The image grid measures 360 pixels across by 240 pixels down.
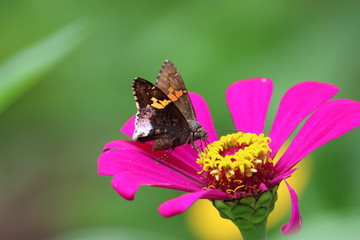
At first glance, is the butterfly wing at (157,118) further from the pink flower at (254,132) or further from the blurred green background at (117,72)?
the blurred green background at (117,72)

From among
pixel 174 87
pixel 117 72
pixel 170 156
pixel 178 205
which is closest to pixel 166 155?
pixel 170 156

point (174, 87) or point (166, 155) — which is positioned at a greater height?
point (174, 87)

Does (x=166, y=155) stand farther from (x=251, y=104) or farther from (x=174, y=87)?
(x=251, y=104)

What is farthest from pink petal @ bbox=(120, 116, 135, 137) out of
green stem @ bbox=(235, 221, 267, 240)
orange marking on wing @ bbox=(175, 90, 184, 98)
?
green stem @ bbox=(235, 221, 267, 240)

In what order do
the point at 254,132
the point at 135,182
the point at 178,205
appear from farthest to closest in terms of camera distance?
the point at 254,132 < the point at 135,182 < the point at 178,205

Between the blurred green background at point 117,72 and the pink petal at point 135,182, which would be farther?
the blurred green background at point 117,72

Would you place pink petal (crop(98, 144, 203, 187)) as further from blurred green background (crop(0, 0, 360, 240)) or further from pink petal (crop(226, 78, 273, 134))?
blurred green background (crop(0, 0, 360, 240))

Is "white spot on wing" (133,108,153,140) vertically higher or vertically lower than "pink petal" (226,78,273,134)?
higher

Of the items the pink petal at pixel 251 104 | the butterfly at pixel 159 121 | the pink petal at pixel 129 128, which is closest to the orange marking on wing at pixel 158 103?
the butterfly at pixel 159 121
